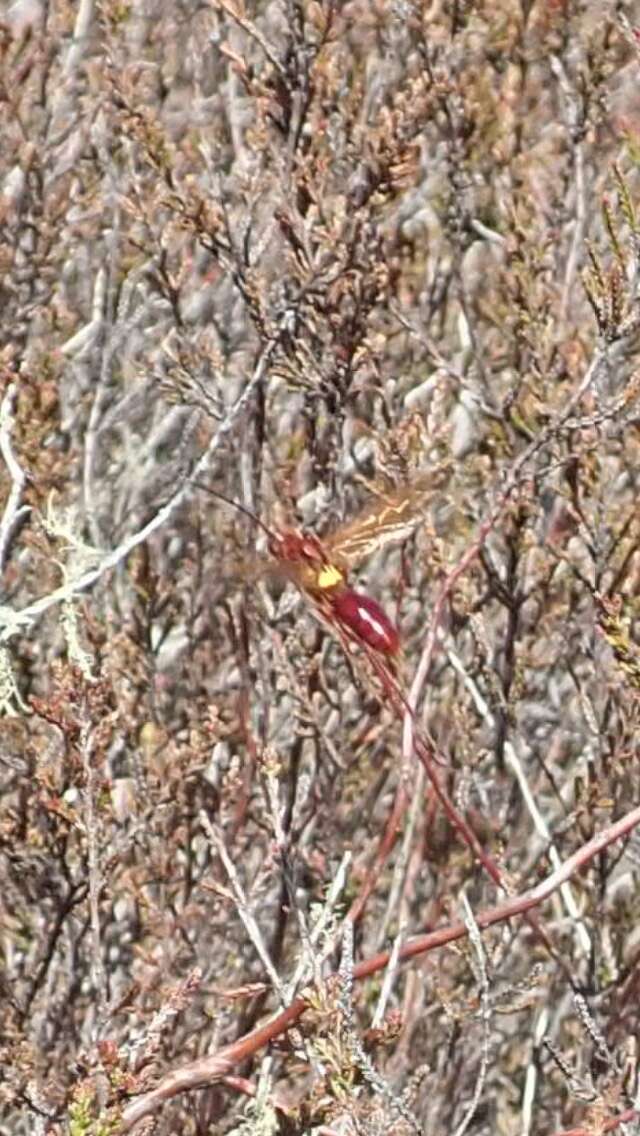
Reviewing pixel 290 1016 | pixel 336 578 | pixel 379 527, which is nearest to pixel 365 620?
pixel 336 578

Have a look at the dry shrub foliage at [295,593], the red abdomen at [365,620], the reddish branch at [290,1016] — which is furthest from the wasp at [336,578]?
the reddish branch at [290,1016]

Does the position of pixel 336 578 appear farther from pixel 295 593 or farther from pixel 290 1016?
pixel 295 593

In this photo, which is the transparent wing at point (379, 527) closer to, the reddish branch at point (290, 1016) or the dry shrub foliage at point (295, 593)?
the dry shrub foliage at point (295, 593)

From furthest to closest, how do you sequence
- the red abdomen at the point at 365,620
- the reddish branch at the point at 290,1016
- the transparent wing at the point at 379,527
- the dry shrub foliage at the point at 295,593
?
the dry shrub foliage at the point at 295,593 → the transparent wing at the point at 379,527 → the red abdomen at the point at 365,620 → the reddish branch at the point at 290,1016

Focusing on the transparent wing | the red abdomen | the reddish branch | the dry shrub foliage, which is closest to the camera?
the reddish branch

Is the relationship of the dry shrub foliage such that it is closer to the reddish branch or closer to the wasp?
the reddish branch

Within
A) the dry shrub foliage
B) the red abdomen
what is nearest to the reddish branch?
the dry shrub foliage

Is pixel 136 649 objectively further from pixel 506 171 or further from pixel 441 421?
pixel 506 171

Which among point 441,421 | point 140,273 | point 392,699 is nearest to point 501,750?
point 441,421
